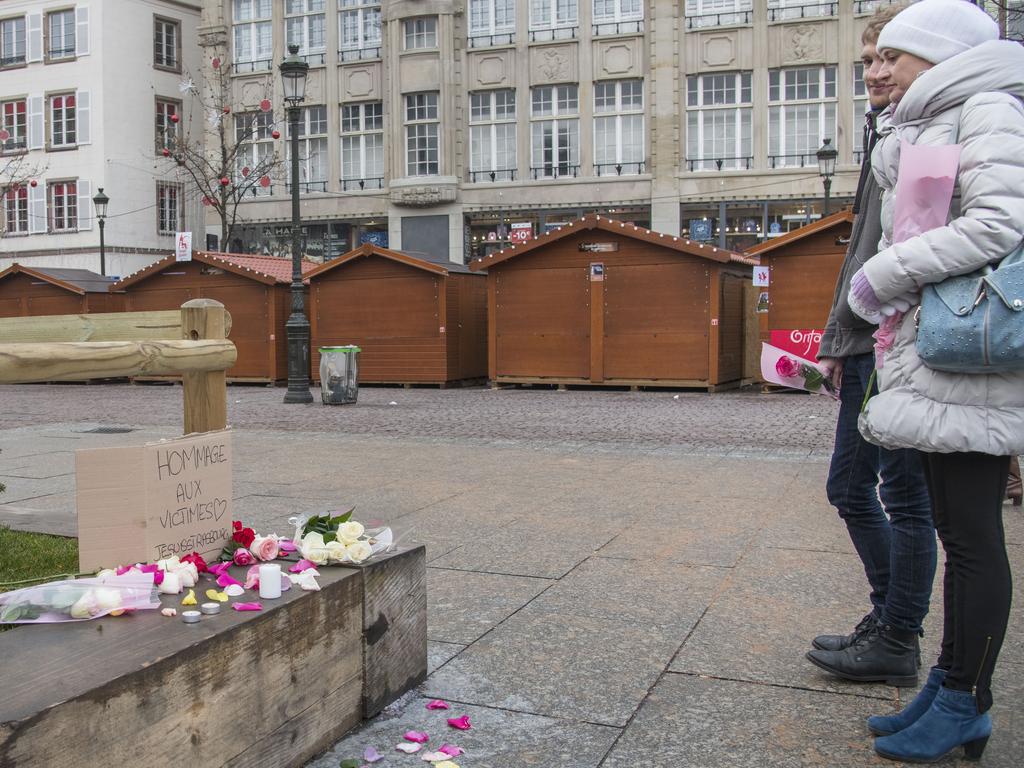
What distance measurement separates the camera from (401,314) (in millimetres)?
19594

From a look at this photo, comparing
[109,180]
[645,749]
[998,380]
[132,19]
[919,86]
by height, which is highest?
[132,19]

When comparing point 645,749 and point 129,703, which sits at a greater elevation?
point 129,703

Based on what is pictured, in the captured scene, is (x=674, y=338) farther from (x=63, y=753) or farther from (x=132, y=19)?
(x=132, y=19)

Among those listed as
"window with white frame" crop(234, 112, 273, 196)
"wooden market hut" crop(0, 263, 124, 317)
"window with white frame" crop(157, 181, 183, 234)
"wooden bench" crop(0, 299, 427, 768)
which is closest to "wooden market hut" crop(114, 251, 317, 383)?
"wooden market hut" crop(0, 263, 124, 317)

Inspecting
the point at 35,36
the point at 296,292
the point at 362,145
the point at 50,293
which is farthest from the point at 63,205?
the point at 296,292

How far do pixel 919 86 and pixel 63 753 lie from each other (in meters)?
2.47

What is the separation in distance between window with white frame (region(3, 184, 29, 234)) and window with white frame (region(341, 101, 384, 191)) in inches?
531

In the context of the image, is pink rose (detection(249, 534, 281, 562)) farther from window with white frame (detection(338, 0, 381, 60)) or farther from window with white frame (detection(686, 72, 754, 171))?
window with white frame (detection(338, 0, 381, 60))

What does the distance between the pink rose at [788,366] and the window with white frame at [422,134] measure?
31.6 metres

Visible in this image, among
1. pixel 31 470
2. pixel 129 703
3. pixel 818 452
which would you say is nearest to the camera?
pixel 129 703

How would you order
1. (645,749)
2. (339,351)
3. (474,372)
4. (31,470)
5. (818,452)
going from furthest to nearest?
(474,372)
(339,351)
(818,452)
(31,470)
(645,749)

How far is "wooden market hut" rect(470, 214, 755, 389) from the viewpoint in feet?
56.2

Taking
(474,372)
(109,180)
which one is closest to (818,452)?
(474,372)

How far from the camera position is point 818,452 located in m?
9.33
